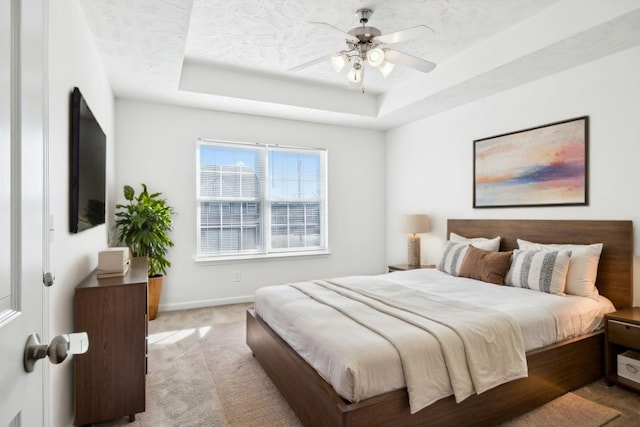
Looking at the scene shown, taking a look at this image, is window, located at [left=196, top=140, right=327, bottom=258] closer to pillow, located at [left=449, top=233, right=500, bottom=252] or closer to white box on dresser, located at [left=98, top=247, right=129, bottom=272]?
pillow, located at [left=449, top=233, right=500, bottom=252]

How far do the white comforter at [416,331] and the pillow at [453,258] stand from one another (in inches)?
21.9

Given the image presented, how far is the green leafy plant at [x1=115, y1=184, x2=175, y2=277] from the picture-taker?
3.78 meters

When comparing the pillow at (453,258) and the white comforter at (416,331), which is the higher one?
the pillow at (453,258)

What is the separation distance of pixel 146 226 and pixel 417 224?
10.8 ft

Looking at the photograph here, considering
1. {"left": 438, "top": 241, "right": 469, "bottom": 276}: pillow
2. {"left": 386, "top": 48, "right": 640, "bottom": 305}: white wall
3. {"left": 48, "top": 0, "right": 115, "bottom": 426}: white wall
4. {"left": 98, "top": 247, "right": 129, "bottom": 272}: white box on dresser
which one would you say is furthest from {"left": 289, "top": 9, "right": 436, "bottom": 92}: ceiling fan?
{"left": 98, "top": 247, "right": 129, "bottom": 272}: white box on dresser

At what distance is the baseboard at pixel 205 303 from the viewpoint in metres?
4.37

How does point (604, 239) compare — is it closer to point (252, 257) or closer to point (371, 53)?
point (371, 53)

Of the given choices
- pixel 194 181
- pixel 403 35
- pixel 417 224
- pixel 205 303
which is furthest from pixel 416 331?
pixel 194 181

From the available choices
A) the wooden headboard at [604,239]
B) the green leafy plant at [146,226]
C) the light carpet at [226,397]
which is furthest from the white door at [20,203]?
the wooden headboard at [604,239]

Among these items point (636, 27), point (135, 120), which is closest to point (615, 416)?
point (636, 27)

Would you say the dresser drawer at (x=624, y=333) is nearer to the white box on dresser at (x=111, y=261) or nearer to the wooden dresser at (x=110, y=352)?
the wooden dresser at (x=110, y=352)

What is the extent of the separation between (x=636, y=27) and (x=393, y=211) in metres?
3.54

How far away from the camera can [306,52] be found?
3.50 metres

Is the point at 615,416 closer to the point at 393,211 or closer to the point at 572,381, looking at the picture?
the point at 572,381
